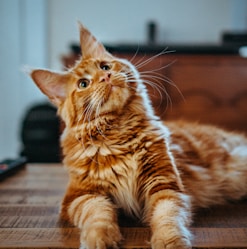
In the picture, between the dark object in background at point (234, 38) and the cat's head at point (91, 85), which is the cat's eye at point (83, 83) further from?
the dark object in background at point (234, 38)

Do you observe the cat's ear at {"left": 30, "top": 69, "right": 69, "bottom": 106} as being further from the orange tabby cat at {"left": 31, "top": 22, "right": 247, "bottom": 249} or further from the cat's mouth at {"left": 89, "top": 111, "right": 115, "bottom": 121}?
the cat's mouth at {"left": 89, "top": 111, "right": 115, "bottom": 121}

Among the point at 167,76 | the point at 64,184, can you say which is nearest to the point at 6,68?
the point at 167,76

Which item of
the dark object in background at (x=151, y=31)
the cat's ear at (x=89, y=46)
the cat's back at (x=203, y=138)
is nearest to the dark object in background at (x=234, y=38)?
the dark object in background at (x=151, y=31)

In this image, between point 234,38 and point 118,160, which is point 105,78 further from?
point 234,38

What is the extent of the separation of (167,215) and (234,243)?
0.19 metres

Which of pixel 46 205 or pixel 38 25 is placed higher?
pixel 38 25

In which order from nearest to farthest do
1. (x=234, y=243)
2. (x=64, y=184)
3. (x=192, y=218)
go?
(x=234, y=243), (x=192, y=218), (x=64, y=184)

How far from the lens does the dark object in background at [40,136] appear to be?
9.79 feet

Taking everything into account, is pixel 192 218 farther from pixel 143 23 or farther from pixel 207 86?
pixel 143 23

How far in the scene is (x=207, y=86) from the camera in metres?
2.76

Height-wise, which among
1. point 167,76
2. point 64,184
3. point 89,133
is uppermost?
point 167,76

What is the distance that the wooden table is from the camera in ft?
3.14

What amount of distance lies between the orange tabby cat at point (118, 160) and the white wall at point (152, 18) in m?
2.14

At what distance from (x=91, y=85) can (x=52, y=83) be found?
16cm
